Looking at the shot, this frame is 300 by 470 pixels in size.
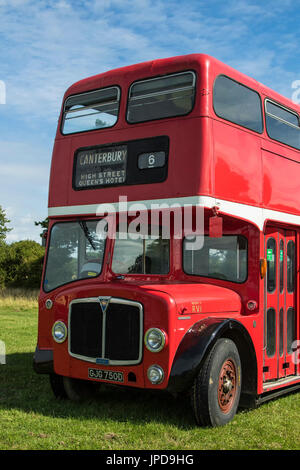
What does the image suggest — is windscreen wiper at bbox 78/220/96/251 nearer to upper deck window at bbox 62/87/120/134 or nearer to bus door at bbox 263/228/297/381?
upper deck window at bbox 62/87/120/134

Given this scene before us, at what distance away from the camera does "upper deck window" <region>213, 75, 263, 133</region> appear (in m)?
6.88

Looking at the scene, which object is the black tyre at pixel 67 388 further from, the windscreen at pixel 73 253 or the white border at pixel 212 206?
the white border at pixel 212 206

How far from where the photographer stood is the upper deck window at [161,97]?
22.3 feet

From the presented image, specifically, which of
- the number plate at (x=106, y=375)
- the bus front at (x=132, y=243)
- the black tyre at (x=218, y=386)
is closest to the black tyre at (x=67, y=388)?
the bus front at (x=132, y=243)

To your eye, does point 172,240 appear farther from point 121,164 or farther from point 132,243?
point 121,164

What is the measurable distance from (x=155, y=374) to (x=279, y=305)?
2639 mm

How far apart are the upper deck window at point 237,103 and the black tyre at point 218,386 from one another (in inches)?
104

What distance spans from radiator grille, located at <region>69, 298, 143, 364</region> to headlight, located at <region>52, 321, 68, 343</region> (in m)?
0.09

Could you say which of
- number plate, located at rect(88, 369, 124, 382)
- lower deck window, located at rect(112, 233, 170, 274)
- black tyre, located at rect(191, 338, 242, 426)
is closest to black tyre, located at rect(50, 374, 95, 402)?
number plate, located at rect(88, 369, 124, 382)

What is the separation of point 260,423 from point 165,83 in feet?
13.3

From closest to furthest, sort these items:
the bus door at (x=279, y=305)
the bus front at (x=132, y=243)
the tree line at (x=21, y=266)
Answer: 1. the bus front at (x=132, y=243)
2. the bus door at (x=279, y=305)
3. the tree line at (x=21, y=266)

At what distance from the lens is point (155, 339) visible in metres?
6.18
